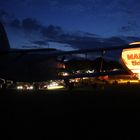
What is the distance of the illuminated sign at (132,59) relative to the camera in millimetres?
78250

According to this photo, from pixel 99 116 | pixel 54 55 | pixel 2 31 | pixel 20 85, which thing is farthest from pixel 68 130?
pixel 20 85

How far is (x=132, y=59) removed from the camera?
266 ft

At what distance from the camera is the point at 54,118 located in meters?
15.3

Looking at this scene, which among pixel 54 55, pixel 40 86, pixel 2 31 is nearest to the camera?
Answer: pixel 2 31

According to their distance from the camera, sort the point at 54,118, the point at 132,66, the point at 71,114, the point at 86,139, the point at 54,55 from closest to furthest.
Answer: the point at 86,139
the point at 54,118
the point at 71,114
the point at 54,55
the point at 132,66

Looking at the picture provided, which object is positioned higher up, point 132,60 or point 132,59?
point 132,59

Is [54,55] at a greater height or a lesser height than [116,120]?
greater

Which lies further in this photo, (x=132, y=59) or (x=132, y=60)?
(x=132, y=59)

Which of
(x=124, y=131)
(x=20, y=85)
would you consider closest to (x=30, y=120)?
(x=124, y=131)

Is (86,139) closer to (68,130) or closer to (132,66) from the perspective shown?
(68,130)

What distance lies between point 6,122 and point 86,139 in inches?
175

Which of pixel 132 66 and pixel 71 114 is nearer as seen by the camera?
pixel 71 114

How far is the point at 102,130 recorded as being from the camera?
40.6ft

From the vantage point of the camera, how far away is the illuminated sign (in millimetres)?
78250
